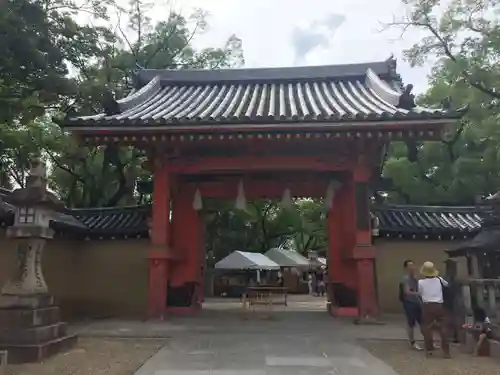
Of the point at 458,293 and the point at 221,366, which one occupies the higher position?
the point at 458,293

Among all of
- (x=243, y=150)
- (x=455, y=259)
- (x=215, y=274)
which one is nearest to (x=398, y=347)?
(x=455, y=259)

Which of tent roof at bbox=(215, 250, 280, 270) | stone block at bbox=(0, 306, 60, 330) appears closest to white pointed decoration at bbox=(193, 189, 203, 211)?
stone block at bbox=(0, 306, 60, 330)

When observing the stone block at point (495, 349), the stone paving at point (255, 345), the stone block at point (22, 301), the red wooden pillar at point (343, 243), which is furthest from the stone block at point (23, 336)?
the red wooden pillar at point (343, 243)

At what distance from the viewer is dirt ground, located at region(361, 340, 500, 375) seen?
21.0 feet

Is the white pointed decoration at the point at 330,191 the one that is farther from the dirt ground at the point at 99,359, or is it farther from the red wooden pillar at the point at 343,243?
the dirt ground at the point at 99,359

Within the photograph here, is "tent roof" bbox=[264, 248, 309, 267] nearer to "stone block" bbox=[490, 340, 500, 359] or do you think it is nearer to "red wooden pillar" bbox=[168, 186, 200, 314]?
"red wooden pillar" bbox=[168, 186, 200, 314]

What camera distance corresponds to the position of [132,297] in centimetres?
1298

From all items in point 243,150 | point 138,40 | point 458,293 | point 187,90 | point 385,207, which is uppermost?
point 138,40

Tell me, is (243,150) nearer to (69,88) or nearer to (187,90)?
(187,90)

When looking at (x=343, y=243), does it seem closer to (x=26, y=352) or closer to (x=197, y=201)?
(x=197, y=201)

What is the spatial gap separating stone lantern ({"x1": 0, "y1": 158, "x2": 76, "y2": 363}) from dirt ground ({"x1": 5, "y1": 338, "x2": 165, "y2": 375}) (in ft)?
0.96

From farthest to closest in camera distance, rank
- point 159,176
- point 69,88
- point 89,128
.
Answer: point 69,88 < point 159,176 < point 89,128

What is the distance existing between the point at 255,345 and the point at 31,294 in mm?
3636

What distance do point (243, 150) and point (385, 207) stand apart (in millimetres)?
4725
